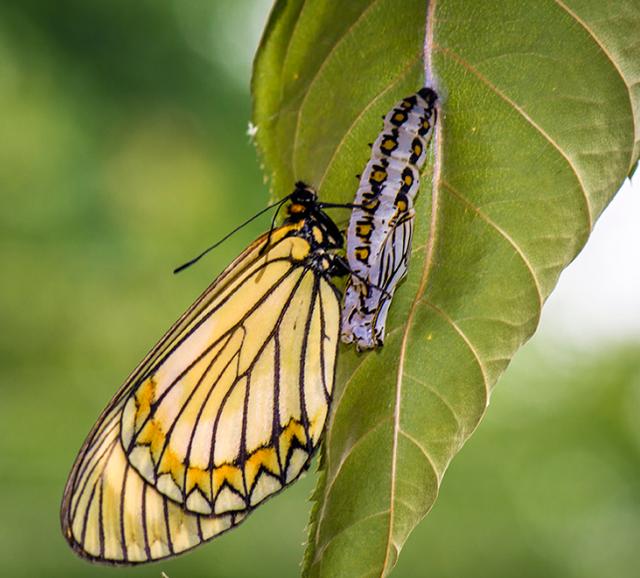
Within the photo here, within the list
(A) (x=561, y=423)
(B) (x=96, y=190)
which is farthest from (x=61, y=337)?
(A) (x=561, y=423)

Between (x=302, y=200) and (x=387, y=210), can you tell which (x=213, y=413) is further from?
(x=387, y=210)

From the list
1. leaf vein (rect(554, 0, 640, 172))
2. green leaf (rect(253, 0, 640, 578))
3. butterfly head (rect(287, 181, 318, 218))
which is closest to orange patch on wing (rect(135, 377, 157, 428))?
butterfly head (rect(287, 181, 318, 218))

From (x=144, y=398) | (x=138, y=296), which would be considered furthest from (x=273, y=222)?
(x=138, y=296)

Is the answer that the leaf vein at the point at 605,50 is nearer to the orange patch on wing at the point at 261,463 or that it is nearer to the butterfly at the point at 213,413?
the butterfly at the point at 213,413

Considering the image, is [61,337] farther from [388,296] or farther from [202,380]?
[388,296]

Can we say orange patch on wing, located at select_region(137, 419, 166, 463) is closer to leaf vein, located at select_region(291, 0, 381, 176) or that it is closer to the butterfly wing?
the butterfly wing

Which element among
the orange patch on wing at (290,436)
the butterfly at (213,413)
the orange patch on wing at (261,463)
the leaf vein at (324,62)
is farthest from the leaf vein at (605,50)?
the orange patch on wing at (261,463)
